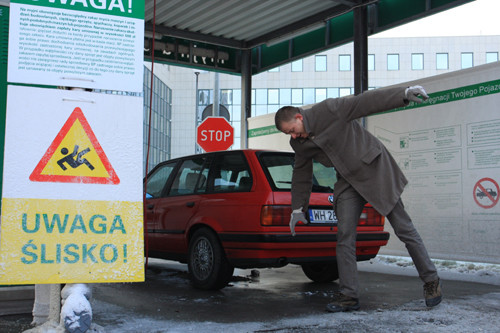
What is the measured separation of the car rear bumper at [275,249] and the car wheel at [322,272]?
1072 millimetres

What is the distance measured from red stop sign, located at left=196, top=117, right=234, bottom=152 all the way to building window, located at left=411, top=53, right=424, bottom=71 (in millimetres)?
54030

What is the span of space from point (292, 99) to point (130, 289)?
56068mm

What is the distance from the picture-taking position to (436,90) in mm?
8695

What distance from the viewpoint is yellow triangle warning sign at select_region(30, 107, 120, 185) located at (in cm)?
328

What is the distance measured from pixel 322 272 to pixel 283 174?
5.53ft

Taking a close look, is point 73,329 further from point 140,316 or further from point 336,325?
point 336,325

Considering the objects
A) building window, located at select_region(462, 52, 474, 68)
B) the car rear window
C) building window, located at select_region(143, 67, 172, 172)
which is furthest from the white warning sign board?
building window, located at select_region(462, 52, 474, 68)

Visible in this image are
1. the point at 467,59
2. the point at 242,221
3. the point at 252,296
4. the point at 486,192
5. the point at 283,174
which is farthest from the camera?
the point at 467,59

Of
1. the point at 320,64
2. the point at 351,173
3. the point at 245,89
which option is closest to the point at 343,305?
the point at 351,173

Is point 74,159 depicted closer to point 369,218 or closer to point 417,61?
point 369,218

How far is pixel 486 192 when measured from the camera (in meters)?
7.75

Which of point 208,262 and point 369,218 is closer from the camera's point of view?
point 208,262

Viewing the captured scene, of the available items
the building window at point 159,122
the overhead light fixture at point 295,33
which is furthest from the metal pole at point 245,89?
the building window at point 159,122

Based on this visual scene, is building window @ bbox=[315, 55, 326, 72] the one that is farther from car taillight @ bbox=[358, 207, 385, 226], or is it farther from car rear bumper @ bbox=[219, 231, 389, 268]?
car rear bumper @ bbox=[219, 231, 389, 268]
